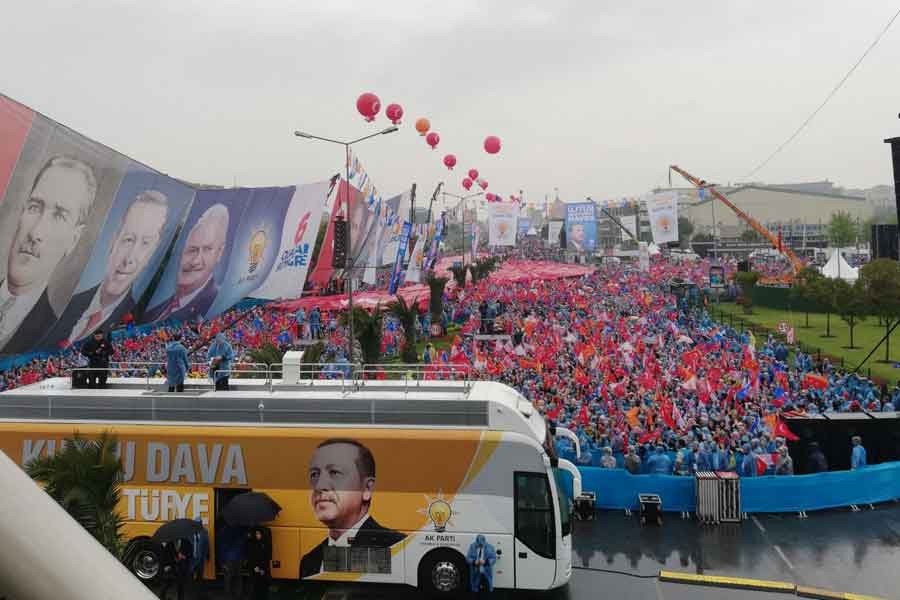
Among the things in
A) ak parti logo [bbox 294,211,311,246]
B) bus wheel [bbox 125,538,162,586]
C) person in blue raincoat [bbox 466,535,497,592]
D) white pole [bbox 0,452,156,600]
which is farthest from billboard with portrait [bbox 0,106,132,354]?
white pole [bbox 0,452,156,600]

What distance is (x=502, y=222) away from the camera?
56750mm

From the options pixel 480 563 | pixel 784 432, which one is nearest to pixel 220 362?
pixel 480 563

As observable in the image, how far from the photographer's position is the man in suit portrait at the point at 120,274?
1133 inches

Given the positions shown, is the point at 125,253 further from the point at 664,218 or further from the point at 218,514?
the point at 664,218

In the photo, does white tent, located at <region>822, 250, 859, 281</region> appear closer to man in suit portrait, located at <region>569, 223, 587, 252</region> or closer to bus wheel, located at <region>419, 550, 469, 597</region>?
man in suit portrait, located at <region>569, 223, 587, 252</region>

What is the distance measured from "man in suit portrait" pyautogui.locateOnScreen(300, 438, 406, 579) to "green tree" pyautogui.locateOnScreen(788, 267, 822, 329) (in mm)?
35828

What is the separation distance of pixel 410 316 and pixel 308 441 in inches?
844

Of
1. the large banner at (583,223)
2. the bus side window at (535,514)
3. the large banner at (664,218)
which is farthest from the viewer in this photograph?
the large banner at (583,223)

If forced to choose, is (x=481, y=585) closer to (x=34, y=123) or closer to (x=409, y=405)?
(x=409, y=405)

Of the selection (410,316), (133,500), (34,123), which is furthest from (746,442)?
(34,123)

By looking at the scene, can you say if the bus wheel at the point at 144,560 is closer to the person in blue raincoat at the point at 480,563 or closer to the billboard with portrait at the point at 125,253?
the person in blue raincoat at the point at 480,563

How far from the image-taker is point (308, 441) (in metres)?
10.5

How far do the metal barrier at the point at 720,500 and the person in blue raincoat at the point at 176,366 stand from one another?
9.45m

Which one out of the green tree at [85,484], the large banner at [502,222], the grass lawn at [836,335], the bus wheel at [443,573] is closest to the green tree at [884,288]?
the grass lawn at [836,335]
